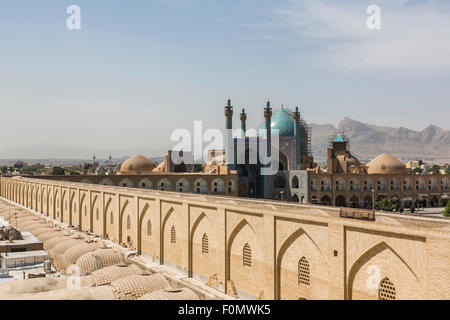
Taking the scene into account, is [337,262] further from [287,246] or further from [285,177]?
[285,177]

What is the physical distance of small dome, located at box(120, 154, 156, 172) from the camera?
5859 cm

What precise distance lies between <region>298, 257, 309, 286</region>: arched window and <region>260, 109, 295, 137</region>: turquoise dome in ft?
160

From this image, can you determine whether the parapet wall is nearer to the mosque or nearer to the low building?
the mosque

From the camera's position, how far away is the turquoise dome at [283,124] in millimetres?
63375

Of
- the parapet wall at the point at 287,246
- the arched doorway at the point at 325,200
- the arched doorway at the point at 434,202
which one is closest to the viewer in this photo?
the parapet wall at the point at 287,246

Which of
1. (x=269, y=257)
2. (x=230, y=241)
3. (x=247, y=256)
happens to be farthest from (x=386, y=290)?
(x=230, y=241)

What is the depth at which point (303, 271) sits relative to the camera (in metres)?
14.7

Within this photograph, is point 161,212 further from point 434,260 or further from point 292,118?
point 292,118

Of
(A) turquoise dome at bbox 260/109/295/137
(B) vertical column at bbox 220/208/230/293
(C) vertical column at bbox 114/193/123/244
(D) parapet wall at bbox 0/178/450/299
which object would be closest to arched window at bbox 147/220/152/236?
(D) parapet wall at bbox 0/178/450/299

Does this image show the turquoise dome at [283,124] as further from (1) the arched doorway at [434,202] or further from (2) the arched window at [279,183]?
(1) the arched doorway at [434,202]

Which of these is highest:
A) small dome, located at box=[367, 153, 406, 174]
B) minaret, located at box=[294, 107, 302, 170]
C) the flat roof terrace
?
minaret, located at box=[294, 107, 302, 170]

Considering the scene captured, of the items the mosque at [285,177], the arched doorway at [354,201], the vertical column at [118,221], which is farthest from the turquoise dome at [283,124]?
the vertical column at [118,221]

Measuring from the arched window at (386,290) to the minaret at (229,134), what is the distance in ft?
138
